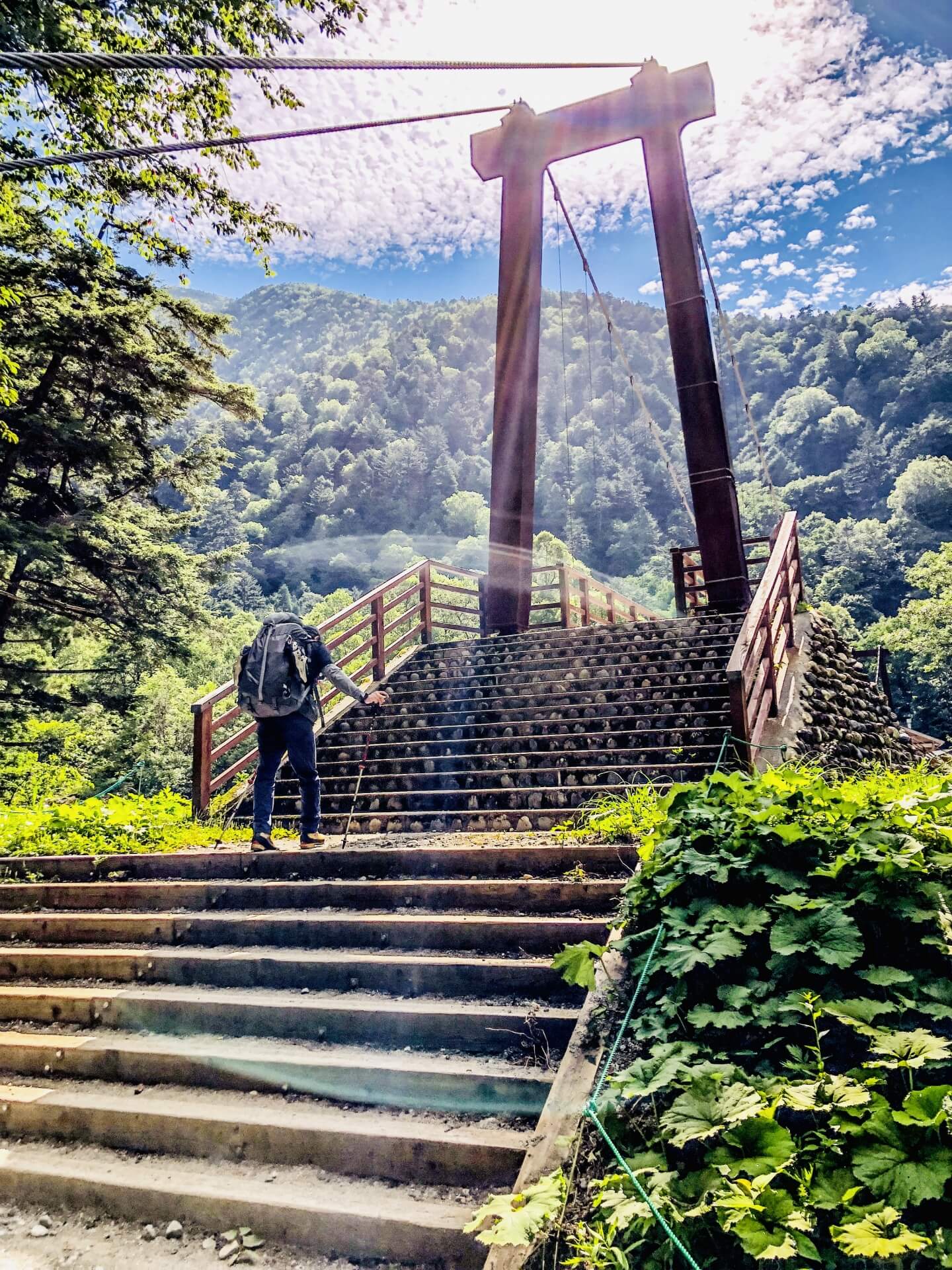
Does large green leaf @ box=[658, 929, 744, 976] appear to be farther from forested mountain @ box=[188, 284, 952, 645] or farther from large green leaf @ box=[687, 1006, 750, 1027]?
forested mountain @ box=[188, 284, 952, 645]

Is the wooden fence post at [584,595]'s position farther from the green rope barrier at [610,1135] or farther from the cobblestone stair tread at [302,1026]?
the green rope barrier at [610,1135]

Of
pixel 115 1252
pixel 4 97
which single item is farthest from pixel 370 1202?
pixel 4 97

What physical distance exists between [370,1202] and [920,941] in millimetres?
1712

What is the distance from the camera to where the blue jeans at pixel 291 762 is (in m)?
4.64

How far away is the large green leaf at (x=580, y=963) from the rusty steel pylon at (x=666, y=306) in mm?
8645

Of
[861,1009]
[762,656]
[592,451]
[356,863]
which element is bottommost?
[861,1009]

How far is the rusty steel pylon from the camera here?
10.5 meters

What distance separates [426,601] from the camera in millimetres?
10883

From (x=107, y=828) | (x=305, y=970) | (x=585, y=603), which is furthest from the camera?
(x=585, y=603)

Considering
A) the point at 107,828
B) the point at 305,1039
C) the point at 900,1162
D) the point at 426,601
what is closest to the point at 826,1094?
the point at 900,1162

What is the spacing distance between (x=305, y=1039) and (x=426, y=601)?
8277mm

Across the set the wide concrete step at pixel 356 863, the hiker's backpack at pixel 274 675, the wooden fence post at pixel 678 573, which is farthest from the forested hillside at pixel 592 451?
the wide concrete step at pixel 356 863

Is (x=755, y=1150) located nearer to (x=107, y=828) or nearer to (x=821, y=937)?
(x=821, y=937)

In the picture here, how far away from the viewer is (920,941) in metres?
1.99
